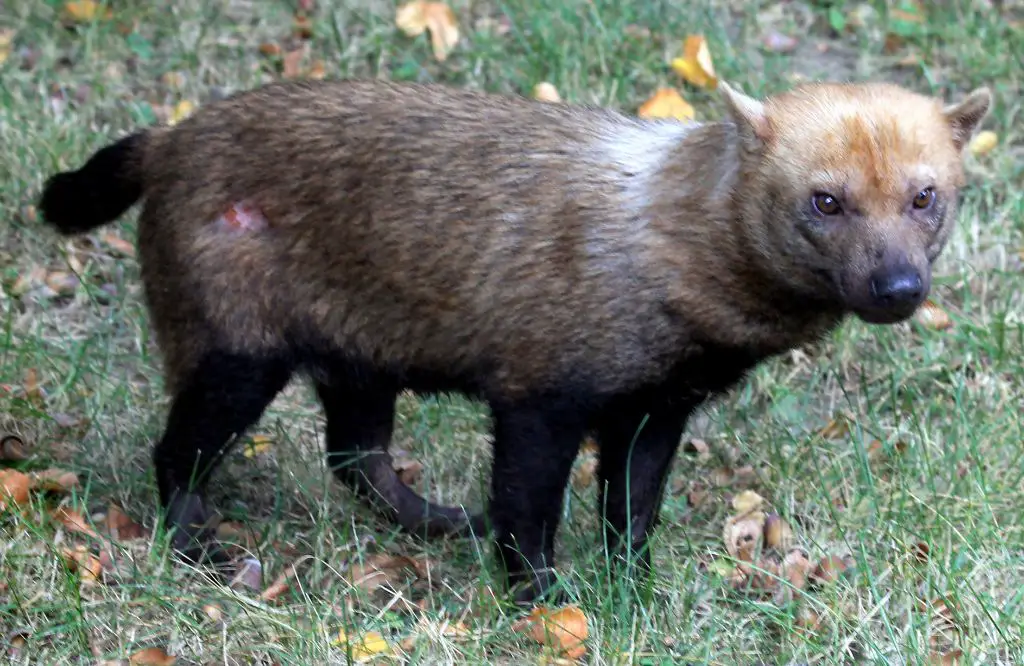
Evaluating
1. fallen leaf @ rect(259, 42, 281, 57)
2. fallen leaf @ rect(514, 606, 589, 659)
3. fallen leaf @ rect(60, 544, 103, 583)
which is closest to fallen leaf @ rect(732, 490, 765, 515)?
fallen leaf @ rect(514, 606, 589, 659)

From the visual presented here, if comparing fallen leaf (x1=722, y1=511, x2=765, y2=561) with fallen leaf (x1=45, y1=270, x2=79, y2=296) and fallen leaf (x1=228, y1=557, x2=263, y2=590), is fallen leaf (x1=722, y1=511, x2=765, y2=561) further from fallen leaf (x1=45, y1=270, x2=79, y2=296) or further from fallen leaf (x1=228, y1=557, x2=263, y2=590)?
fallen leaf (x1=45, y1=270, x2=79, y2=296)

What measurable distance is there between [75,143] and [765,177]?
3.64 meters

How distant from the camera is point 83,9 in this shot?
7.25 m

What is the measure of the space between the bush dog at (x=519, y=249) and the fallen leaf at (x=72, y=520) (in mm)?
274

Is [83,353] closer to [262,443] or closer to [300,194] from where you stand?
[262,443]

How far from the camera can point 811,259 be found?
3918mm

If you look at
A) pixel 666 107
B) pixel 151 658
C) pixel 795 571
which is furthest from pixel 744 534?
pixel 666 107

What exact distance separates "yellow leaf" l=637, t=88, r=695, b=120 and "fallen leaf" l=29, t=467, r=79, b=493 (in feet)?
9.94

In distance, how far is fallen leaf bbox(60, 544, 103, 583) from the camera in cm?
435

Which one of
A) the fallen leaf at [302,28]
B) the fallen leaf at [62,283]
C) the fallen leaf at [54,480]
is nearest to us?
the fallen leaf at [54,480]

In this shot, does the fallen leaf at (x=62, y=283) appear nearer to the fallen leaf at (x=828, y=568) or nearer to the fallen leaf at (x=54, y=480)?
the fallen leaf at (x=54, y=480)

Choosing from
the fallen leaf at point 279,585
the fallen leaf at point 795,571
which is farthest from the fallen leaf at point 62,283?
the fallen leaf at point 795,571

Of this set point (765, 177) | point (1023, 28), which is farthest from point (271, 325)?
point (1023, 28)

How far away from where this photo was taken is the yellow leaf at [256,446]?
5.30 meters
